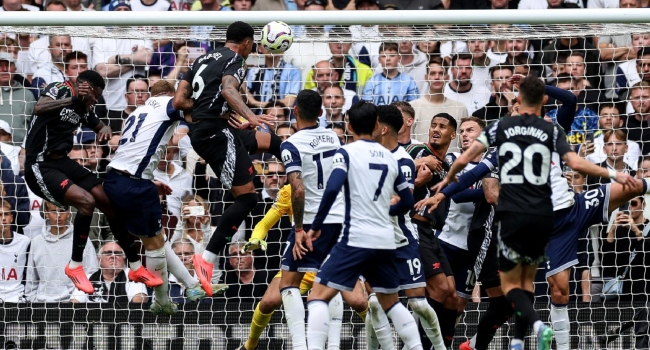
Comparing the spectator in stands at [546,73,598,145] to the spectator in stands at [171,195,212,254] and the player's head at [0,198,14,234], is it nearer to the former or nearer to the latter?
the spectator in stands at [171,195,212,254]

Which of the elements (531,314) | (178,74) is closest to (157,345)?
(178,74)

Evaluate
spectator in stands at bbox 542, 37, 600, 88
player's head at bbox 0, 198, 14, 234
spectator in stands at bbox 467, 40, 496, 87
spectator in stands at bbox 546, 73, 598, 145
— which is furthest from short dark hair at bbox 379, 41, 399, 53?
player's head at bbox 0, 198, 14, 234

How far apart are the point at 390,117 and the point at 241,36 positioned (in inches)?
75.2

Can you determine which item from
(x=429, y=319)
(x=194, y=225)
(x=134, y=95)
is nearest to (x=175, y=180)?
(x=194, y=225)

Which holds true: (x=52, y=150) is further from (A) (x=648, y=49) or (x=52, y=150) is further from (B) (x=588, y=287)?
(A) (x=648, y=49)

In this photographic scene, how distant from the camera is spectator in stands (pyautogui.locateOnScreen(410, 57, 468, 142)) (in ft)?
43.5

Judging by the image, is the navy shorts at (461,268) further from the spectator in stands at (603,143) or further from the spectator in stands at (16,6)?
the spectator in stands at (16,6)

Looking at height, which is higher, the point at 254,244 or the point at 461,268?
the point at 254,244

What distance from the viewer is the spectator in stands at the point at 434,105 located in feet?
43.5

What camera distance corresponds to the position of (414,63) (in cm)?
1404

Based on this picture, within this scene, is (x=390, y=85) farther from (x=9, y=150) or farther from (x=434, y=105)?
(x=9, y=150)

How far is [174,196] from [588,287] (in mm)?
4851

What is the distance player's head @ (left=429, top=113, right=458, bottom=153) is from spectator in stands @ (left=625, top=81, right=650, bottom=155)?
3033 millimetres

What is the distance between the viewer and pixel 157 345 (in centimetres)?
1279
